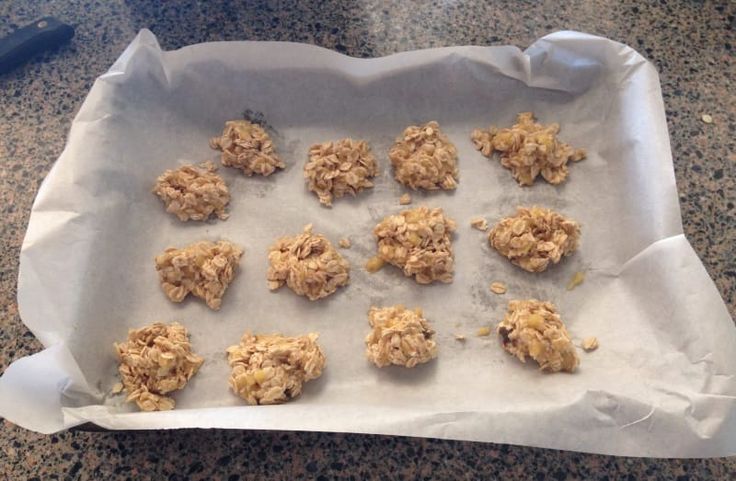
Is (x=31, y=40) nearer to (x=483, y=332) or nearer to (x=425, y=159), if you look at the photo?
(x=425, y=159)

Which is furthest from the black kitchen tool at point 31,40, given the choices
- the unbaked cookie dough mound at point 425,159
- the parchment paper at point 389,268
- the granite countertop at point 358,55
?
the unbaked cookie dough mound at point 425,159

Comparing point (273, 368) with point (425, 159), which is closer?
point (273, 368)

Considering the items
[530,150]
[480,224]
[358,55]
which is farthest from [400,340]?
[358,55]

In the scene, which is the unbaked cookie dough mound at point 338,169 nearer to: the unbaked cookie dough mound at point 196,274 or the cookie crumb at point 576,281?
the unbaked cookie dough mound at point 196,274

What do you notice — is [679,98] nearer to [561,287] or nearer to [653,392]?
[561,287]

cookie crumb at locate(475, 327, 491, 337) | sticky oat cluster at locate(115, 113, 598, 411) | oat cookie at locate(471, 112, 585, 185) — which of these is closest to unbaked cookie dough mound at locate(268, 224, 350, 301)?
sticky oat cluster at locate(115, 113, 598, 411)

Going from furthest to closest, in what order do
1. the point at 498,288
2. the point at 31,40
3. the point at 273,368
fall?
the point at 31,40, the point at 498,288, the point at 273,368

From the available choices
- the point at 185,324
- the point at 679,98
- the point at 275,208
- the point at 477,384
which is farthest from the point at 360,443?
the point at 679,98

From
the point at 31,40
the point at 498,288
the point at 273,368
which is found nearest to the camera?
the point at 273,368
